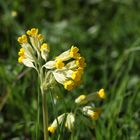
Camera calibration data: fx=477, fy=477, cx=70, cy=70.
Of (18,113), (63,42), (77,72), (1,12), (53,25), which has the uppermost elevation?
(1,12)

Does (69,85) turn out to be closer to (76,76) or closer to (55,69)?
(76,76)

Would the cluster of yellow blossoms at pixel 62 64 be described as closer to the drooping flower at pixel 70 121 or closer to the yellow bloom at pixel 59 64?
the yellow bloom at pixel 59 64

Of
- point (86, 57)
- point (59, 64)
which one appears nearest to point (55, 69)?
point (59, 64)

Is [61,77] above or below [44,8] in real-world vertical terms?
below

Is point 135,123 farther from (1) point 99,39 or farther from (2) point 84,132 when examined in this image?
(1) point 99,39

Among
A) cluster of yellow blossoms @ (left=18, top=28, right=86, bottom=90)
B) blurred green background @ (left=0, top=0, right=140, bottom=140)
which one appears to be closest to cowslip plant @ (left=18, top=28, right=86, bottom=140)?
cluster of yellow blossoms @ (left=18, top=28, right=86, bottom=90)

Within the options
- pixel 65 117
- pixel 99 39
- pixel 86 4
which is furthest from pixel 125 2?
pixel 65 117

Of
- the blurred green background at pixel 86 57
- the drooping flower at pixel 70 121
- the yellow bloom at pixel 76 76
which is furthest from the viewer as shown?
the blurred green background at pixel 86 57

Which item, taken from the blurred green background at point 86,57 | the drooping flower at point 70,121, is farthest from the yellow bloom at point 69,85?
the blurred green background at point 86,57

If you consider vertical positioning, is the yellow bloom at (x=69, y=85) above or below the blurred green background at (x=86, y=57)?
below
